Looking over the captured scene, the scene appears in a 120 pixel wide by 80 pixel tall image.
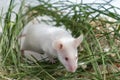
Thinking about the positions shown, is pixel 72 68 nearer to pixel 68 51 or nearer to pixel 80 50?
pixel 68 51

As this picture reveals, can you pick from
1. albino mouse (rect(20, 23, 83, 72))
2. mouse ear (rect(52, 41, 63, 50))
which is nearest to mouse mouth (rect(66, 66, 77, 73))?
albino mouse (rect(20, 23, 83, 72))

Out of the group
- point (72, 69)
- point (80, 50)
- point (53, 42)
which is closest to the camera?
point (72, 69)

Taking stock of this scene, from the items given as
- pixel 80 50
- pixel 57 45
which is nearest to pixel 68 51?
pixel 57 45

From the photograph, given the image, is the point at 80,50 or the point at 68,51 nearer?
the point at 68,51

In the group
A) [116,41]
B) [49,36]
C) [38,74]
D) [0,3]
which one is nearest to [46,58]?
[49,36]

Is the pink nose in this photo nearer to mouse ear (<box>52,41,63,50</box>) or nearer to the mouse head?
the mouse head

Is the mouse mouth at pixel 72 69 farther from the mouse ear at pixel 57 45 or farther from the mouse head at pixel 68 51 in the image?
the mouse ear at pixel 57 45

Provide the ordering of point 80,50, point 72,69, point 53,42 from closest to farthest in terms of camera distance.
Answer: point 72,69 < point 53,42 < point 80,50
